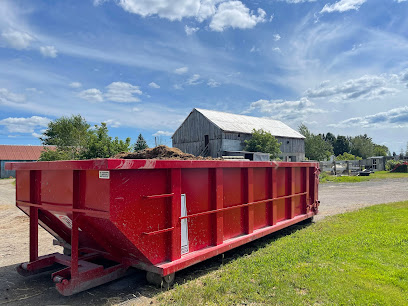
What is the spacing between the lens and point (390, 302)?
3797mm

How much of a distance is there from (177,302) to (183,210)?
1246 mm

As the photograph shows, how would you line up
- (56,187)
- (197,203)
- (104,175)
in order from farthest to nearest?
1. (197,203)
2. (56,187)
3. (104,175)

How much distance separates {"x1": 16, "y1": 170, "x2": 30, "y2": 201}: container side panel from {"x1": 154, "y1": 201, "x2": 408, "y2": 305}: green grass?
109 inches

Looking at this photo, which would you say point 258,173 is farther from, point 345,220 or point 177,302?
point 345,220

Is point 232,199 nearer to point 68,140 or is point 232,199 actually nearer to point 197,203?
point 197,203

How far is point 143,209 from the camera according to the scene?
3.94 metres

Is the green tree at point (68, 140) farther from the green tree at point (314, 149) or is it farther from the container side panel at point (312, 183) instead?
the green tree at point (314, 149)

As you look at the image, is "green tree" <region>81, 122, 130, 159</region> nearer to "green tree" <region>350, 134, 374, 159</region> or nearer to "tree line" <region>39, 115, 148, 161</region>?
"tree line" <region>39, 115, 148, 161</region>

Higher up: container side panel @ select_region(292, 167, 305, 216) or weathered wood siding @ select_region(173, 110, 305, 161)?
weathered wood siding @ select_region(173, 110, 305, 161)

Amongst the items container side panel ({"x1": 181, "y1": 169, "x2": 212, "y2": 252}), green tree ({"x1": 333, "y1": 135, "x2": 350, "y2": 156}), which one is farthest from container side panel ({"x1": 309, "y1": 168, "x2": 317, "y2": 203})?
green tree ({"x1": 333, "y1": 135, "x2": 350, "y2": 156})

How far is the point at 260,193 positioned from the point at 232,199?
99cm

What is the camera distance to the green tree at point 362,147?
242 ft

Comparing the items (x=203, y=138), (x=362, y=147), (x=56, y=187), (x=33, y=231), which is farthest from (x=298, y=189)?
(x=362, y=147)

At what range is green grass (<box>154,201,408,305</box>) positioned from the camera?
3.89m
